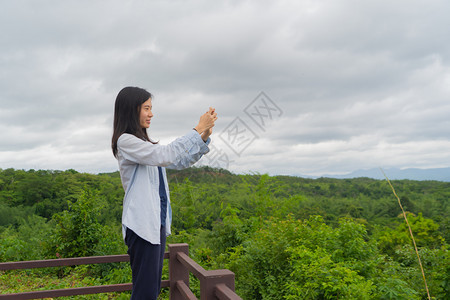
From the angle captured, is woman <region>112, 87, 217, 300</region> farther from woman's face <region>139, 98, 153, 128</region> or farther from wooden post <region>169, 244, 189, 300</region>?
wooden post <region>169, 244, 189, 300</region>

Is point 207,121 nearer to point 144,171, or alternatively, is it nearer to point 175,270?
point 144,171

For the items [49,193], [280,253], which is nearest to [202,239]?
[280,253]

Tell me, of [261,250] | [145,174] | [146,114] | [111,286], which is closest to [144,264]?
[145,174]

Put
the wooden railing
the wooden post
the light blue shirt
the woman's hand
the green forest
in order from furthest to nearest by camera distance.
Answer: the green forest
the wooden post
the wooden railing
the woman's hand
the light blue shirt

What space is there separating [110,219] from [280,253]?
616cm

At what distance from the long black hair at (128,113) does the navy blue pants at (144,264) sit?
473mm

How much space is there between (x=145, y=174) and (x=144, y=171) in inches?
0.6

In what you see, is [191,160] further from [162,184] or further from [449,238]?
[449,238]

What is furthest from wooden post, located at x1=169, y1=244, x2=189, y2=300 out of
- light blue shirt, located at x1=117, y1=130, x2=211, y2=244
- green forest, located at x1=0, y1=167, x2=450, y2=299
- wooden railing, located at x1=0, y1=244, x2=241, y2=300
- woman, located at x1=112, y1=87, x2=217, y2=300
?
green forest, located at x1=0, y1=167, x2=450, y2=299

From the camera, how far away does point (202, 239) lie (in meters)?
6.12

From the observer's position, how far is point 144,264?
5.65ft

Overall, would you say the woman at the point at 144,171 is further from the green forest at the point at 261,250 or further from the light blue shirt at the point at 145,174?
the green forest at the point at 261,250

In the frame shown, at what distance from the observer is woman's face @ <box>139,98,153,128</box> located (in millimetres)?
1819

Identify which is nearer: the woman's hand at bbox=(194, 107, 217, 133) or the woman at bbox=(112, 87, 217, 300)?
the woman at bbox=(112, 87, 217, 300)
